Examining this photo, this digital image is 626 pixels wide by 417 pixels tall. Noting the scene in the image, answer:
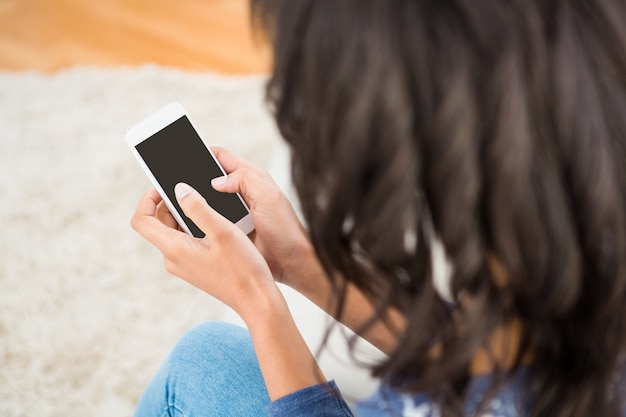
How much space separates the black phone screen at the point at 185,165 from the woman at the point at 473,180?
318mm

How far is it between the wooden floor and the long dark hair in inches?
57.5

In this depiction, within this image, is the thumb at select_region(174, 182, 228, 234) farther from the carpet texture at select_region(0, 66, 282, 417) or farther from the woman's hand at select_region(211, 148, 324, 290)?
the carpet texture at select_region(0, 66, 282, 417)

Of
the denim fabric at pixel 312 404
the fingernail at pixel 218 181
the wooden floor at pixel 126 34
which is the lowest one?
the denim fabric at pixel 312 404

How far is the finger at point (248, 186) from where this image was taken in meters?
0.81

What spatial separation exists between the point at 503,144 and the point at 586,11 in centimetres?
11

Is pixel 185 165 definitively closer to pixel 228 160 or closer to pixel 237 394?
pixel 228 160

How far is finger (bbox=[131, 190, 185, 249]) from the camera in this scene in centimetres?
71

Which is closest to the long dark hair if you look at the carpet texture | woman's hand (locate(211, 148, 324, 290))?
woman's hand (locate(211, 148, 324, 290))

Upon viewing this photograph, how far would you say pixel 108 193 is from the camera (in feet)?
4.77

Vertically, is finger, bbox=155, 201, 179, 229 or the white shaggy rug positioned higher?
the white shaggy rug

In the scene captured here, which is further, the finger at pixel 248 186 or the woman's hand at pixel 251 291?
the finger at pixel 248 186

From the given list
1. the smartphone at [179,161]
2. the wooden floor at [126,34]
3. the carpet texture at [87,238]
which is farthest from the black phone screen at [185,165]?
the wooden floor at [126,34]

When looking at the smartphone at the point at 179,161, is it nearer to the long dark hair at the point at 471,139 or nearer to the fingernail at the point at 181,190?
the fingernail at the point at 181,190

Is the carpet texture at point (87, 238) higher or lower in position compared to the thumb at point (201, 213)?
higher
